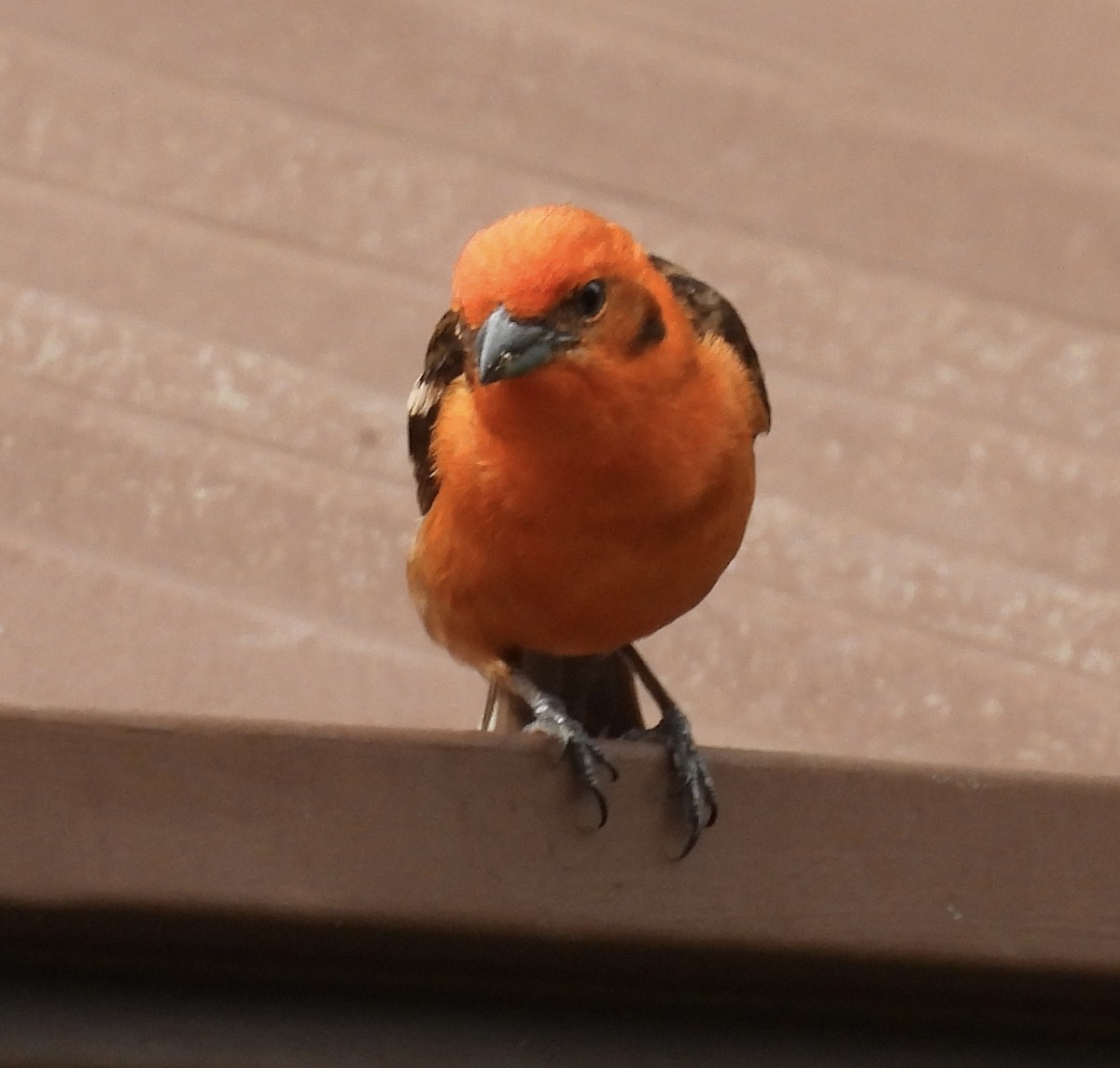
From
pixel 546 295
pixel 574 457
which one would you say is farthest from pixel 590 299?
pixel 574 457

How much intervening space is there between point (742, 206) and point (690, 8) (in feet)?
1.49

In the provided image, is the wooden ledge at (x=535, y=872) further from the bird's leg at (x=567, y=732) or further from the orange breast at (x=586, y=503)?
the orange breast at (x=586, y=503)

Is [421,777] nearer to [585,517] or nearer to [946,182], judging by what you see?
[585,517]

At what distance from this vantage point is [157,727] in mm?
1648

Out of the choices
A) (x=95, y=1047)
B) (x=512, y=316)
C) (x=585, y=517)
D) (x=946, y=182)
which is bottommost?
(x=95, y=1047)

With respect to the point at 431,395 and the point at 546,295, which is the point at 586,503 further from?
the point at 431,395

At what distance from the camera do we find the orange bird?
1.99m

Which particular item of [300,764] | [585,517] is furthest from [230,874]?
[585,517]

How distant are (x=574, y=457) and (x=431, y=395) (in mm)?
387

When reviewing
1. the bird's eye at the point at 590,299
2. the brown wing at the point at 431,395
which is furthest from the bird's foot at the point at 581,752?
the bird's eye at the point at 590,299

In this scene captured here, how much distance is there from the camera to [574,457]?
2043mm

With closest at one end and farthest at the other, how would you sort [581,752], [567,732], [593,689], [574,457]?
1. [581,752]
2. [567,732]
3. [574,457]
4. [593,689]

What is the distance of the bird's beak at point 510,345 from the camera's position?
1.93 meters

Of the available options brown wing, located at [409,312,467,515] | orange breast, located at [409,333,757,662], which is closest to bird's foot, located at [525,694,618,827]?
orange breast, located at [409,333,757,662]
